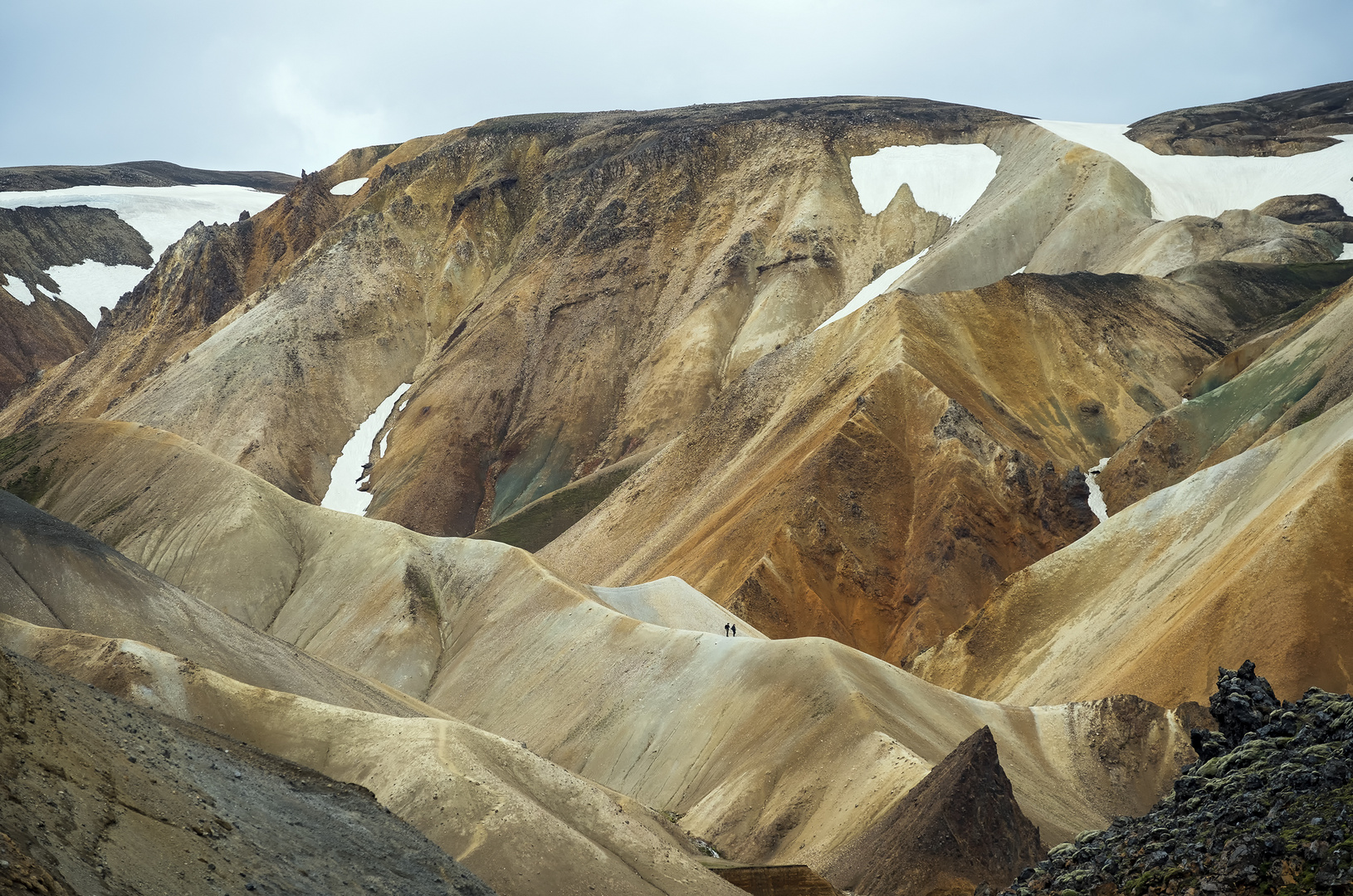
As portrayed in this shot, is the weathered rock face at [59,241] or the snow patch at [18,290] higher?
the weathered rock face at [59,241]

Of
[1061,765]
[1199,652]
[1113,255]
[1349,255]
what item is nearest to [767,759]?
[1061,765]

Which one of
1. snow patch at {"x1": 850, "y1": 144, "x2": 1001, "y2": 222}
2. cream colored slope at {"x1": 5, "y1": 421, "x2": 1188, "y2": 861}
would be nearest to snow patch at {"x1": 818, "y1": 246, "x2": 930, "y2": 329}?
snow patch at {"x1": 850, "y1": 144, "x2": 1001, "y2": 222}

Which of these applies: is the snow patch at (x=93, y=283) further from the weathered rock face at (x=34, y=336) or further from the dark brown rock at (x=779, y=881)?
the dark brown rock at (x=779, y=881)

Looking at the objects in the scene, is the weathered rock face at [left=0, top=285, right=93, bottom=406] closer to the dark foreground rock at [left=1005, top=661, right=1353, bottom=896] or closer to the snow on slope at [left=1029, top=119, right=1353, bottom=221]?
the snow on slope at [left=1029, top=119, right=1353, bottom=221]

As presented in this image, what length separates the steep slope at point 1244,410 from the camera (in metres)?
59.5

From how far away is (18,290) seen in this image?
142 m

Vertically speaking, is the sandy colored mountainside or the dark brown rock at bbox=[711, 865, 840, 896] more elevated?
the sandy colored mountainside

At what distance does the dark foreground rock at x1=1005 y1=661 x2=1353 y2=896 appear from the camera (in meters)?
16.5

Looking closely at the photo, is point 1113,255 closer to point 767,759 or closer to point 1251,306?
point 1251,306

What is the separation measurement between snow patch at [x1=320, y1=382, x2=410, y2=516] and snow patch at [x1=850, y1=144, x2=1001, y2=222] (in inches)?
1503

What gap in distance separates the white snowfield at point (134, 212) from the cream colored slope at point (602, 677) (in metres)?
86.7

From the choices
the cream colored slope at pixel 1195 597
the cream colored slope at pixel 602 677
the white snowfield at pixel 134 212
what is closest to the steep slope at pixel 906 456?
the cream colored slope at pixel 1195 597

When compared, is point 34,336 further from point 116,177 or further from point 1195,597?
point 1195,597

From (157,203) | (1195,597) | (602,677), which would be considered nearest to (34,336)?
(157,203)
